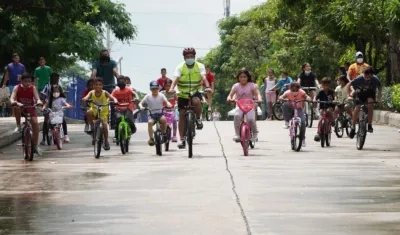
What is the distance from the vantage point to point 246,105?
21.5 meters

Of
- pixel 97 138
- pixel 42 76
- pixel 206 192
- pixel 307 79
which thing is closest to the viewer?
pixel 206 192

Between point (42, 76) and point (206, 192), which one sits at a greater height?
point (42, 76)

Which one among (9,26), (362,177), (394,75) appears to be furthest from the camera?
(394,75)

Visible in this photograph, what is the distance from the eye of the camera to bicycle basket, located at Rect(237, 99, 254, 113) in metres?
21.5

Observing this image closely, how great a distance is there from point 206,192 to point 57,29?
48.7ft

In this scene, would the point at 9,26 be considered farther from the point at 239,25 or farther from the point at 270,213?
the point at 239,25

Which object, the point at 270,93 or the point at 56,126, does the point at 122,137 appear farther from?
the point at 270,93

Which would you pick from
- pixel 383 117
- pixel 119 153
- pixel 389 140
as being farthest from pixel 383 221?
pixel 383 117

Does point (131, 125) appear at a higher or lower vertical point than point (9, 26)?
lower

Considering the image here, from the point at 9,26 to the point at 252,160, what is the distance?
10737mm

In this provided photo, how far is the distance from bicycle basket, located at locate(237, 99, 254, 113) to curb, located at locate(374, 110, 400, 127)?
9795 millimetres

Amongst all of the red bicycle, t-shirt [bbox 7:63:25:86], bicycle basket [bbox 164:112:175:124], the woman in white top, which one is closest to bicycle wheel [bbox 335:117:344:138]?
the red bicycle

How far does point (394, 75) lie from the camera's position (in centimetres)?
3950

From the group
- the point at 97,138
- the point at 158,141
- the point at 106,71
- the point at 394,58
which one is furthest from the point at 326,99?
the point at 394,58
